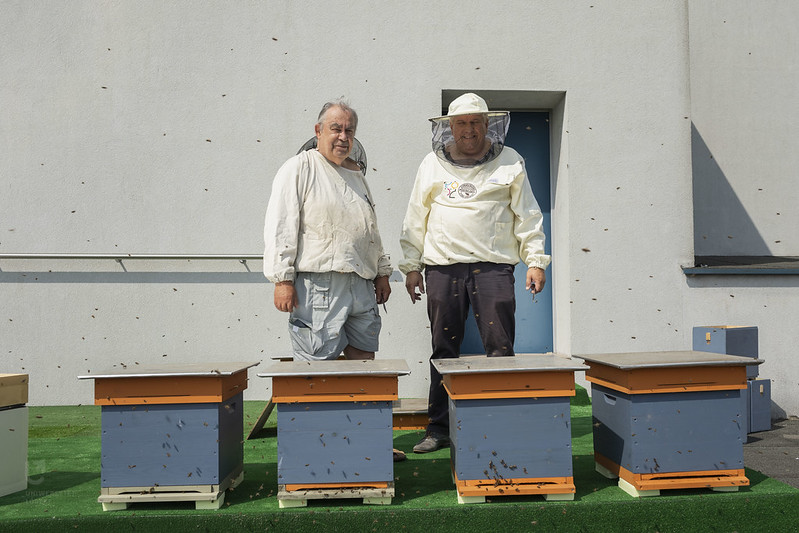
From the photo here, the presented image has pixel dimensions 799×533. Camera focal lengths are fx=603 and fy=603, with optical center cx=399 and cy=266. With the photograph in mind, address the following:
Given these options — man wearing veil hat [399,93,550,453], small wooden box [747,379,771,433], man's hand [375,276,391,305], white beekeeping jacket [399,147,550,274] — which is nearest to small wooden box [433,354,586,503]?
man wearing veil hat [399,93,550,453]

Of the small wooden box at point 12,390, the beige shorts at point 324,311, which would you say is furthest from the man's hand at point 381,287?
the small wooden box at point 12,390

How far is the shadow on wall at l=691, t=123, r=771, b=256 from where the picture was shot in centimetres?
493

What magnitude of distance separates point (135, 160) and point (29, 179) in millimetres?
733

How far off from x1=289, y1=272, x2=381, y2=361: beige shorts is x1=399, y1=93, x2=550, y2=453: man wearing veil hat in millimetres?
409

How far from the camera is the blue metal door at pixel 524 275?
4.51 metres

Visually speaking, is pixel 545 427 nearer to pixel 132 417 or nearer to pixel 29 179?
pixel 132 417

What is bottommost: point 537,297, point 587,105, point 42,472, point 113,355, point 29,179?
point 42,472

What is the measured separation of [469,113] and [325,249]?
87 cm

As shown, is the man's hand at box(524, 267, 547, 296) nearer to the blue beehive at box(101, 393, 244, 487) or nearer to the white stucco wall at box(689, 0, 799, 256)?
the blue beehive at box(101, 393, 244, 487)

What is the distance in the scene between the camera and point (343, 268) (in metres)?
2.44

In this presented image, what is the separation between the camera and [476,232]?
2.64m

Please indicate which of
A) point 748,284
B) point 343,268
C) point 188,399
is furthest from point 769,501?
point 748,284

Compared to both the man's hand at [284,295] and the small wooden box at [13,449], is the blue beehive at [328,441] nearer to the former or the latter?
the man's hand at [284,295]

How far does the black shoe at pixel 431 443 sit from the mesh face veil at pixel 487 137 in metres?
1.27
